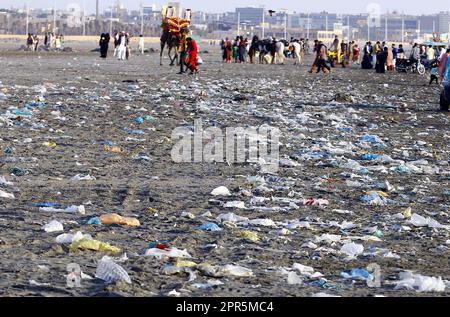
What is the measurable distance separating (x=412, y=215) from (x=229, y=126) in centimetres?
726

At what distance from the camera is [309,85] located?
93.4ft

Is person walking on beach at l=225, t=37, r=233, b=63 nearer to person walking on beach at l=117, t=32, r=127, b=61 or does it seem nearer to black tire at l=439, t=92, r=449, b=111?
person walking on beach at l=117, t=32, r=127, b=61

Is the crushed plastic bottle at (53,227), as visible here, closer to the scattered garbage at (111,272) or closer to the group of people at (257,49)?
the scattered garbage at (111,272)

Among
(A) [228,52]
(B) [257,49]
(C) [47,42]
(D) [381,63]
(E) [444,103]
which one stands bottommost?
(E) [444,103]

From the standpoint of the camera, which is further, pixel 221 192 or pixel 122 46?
pixel 122 46

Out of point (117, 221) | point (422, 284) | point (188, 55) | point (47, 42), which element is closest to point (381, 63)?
point (188, 55)

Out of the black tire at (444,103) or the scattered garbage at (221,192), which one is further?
the black tire at (444,103)

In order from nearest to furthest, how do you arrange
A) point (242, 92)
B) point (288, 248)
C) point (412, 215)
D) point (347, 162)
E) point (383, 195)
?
1. point (288, 248)
2. point (412, 215)
3. point (383, 195)
4. point (347, 162)
5. point (242, 92)

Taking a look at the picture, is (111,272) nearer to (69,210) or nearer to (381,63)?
(69,210)

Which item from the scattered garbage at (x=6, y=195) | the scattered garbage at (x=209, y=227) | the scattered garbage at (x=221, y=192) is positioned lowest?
the scattered garbage at (x=209, y=227)

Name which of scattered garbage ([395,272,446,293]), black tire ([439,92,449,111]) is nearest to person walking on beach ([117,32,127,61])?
black tire ([439,92,449,111])

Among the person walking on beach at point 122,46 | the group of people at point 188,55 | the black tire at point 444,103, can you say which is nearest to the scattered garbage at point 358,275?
the black tire at point 444,103

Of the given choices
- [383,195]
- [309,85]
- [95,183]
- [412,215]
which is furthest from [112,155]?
[309,85]
